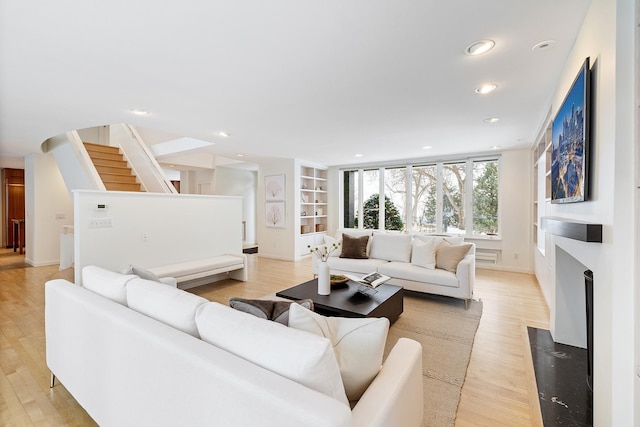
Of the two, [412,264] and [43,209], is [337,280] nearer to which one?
[412,264]

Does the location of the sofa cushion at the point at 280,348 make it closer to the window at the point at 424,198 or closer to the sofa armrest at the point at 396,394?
the sofa armrest at the point at 396,394

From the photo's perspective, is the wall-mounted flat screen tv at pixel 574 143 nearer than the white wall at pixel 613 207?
No

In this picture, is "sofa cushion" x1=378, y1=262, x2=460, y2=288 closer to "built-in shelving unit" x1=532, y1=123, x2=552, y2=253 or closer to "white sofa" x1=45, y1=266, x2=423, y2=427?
"built-in shelving unit" x1=532, y1=123, x2=552, y2=253

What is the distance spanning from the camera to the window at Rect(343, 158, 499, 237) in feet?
19.4

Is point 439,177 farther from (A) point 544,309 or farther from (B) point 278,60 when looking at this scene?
(B) point 278,60

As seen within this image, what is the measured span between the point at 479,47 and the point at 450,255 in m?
2.63

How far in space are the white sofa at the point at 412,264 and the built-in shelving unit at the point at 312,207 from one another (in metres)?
2.10

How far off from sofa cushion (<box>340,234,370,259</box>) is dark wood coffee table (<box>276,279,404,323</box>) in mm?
1222

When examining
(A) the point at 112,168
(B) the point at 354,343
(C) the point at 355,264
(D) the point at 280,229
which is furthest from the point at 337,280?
(A) the point at 112,168

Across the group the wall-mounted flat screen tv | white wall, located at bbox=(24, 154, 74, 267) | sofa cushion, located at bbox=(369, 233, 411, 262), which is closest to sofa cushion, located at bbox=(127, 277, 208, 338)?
the wall-mounted flat screen tv

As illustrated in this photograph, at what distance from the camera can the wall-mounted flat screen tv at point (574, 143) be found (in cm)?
157

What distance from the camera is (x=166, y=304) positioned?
1454 millimetres

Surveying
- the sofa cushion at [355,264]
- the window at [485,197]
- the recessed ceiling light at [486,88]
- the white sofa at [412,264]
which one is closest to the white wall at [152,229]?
the white sofa at [412,264]

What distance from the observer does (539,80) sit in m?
2.50
